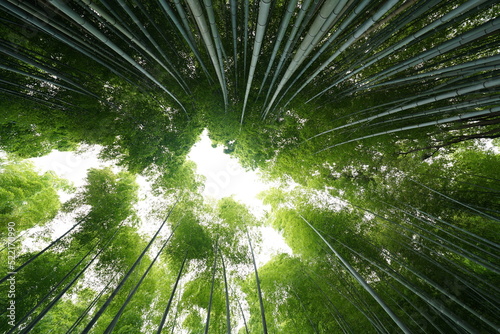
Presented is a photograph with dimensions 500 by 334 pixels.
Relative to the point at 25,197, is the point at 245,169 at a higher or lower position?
higher

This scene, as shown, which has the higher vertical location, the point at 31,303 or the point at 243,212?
the point at 243,212

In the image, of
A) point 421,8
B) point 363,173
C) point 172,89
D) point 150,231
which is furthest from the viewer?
point 150,231

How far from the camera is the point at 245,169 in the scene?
6.87 meters

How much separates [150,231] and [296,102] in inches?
252

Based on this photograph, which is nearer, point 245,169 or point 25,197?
point 25,197

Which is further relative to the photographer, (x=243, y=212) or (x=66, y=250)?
(x=243, y=212)

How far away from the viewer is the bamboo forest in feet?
13.0

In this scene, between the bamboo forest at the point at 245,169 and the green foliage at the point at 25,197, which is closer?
the bamboo forest at the point at 245,169

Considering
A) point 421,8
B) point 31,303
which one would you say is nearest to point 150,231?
point 31,303

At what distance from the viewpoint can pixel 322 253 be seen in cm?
545

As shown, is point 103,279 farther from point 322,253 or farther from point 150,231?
point 322,253

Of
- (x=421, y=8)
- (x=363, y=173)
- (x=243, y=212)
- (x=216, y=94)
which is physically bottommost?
(x=243, y=212)

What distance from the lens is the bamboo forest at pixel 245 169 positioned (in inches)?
156

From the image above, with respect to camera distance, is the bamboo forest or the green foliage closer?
the bamboo forest
